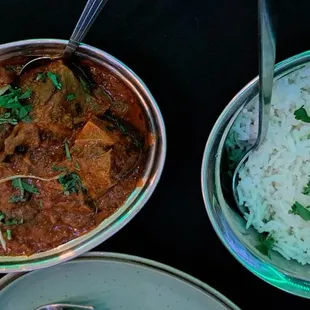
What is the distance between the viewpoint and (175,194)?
8.41 feet

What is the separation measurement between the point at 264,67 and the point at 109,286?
3.51ft

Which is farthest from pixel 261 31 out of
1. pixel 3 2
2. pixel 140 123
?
pixel 3 2

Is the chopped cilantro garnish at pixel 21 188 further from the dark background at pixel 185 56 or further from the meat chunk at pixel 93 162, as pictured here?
the dark background at pixel 185 56

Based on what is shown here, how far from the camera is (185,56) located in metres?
2.49

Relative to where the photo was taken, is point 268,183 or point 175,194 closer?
point 268,183

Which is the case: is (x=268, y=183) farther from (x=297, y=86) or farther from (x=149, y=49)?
(x=149, y=49)

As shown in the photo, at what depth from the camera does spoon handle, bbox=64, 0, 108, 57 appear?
2252 millimetres

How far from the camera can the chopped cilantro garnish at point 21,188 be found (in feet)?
7.45

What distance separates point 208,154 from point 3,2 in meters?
1.00

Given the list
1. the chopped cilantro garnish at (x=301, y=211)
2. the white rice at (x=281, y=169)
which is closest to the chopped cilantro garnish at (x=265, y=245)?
the white rice at (x=281, y=169)

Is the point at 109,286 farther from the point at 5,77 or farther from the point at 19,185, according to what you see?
the point at 5,77

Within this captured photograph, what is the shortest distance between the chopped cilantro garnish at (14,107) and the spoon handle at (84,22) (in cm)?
24

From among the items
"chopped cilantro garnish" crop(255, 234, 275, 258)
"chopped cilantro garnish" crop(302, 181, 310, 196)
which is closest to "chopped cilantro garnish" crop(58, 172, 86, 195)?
"chopped cilantro garnish" crop(255, 234, 275, 258)

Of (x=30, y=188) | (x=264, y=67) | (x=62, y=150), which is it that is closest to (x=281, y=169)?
(x=264, y=67)
